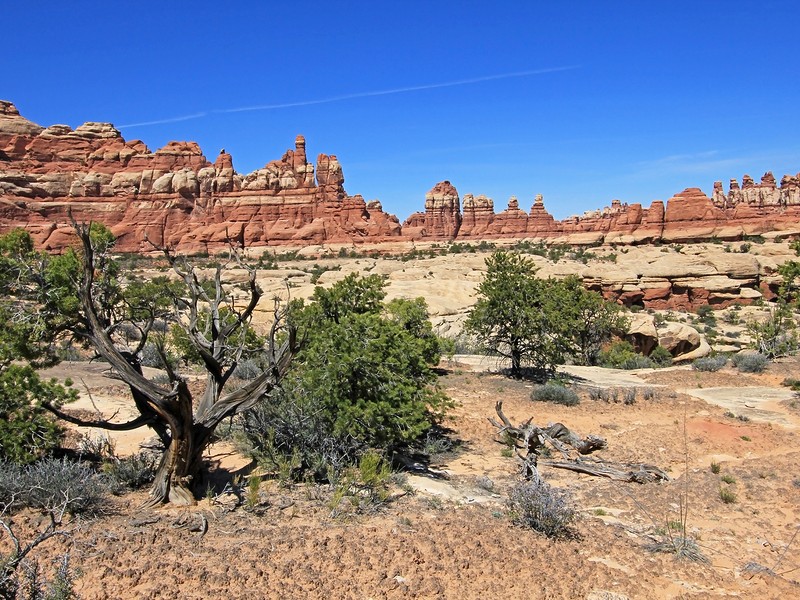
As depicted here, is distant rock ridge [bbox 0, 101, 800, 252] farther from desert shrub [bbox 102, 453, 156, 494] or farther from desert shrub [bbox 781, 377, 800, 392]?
desert shrub [bbox 102, 453, 156, 494]

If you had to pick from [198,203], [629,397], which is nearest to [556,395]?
[629,397]

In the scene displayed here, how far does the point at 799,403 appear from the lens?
14688mm

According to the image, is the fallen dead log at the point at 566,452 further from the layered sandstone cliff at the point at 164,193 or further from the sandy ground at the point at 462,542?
the layered sandstone cliff at the point at 164,193

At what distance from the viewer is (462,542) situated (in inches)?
256

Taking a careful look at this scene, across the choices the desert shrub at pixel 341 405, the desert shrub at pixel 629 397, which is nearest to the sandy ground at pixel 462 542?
the desert shrub at pixel 341 405

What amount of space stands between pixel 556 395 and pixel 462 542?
355 inches

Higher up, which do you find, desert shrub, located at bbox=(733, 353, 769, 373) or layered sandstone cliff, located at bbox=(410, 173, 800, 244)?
layered sandstone cliff, located at bbox=(410, 173, 800, 244)

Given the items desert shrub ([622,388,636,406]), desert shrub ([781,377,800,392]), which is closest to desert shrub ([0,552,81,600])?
desert shrub ([622,388,636,406])

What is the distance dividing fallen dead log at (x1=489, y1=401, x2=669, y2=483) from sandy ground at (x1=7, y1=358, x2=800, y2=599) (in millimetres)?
217

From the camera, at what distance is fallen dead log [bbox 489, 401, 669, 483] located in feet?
31.1

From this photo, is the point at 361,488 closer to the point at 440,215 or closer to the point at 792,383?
the point at 792,383

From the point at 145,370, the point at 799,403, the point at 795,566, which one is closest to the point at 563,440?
the point at 795,566

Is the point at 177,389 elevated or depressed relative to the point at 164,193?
depressed

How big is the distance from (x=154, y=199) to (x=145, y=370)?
71.1 m
